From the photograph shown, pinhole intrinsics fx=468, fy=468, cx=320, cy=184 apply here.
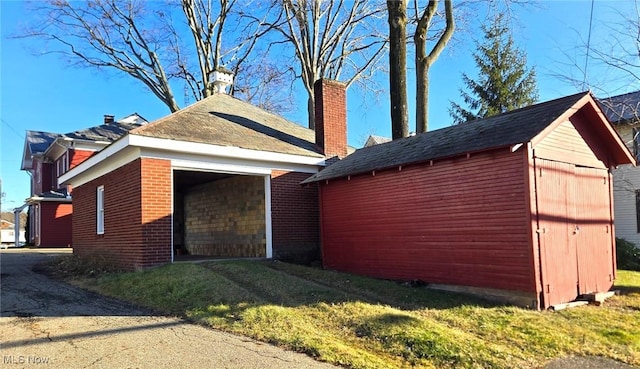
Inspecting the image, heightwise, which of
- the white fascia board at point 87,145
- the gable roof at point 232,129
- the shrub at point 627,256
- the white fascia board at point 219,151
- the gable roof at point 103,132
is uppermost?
Result: the gable roof at point 103,132

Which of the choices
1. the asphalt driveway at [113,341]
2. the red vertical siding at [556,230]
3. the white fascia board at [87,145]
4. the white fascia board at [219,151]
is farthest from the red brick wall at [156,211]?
the white fascia board at [87,145]

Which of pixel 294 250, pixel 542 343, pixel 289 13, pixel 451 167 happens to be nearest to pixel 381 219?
pixel 451 167

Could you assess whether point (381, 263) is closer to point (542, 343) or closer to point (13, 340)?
point (542, 343)

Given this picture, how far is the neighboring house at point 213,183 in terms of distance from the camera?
10922mm

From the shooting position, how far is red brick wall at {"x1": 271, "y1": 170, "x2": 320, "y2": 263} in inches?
514

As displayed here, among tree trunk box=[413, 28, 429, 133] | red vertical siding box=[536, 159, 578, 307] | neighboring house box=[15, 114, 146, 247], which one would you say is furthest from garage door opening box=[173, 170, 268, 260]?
neighboring house box=[15, 114, 146, 247]

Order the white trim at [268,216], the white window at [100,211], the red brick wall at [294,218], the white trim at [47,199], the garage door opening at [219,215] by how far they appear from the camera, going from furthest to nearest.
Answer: the white trim at [47,199], the garage door opening at [219,215], the white window at [100,211], the red brick wall at [294,218], the white trim at [268,216]

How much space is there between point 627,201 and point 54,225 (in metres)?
27.7

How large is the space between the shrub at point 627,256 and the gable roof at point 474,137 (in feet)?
20.0

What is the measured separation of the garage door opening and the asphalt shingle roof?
2.53m

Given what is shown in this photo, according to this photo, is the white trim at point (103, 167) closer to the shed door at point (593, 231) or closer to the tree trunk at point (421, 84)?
the shed door at point (593, 231)

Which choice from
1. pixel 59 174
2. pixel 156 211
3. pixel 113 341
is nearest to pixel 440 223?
pixel 113 341

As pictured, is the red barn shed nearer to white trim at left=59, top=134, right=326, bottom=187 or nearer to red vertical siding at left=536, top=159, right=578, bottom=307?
red vertical siding at left=536, top=159, right=578, bottom=307

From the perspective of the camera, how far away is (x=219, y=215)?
53.1ft
